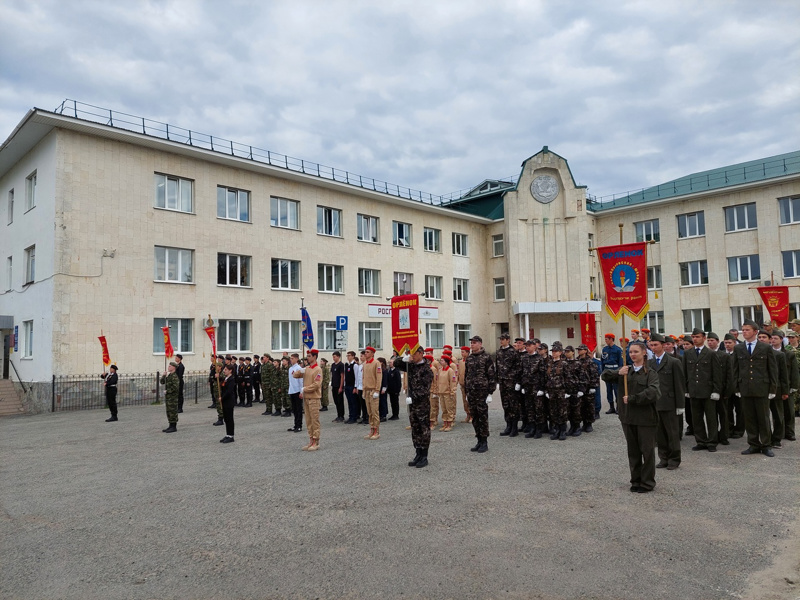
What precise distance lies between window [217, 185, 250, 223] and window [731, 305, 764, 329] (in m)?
27.4

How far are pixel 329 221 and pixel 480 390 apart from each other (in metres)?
21.8

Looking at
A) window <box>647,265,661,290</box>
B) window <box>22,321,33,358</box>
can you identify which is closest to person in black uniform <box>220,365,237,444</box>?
window <box>22,321,33,358</box>

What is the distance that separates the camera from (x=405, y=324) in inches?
534

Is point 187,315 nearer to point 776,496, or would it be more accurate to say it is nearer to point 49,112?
point 49,112

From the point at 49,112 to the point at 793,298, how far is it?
3602cm

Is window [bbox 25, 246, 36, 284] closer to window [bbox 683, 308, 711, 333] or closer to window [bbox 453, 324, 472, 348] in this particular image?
window [bbox 453, 324, 472, 348]

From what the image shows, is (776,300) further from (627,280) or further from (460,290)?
(460,290)

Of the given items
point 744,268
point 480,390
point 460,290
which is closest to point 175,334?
point 480,390

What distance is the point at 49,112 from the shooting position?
68.5 ft

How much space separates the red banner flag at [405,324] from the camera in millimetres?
12766

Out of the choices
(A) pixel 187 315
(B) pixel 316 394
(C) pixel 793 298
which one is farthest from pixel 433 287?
(B) pixel 316 394

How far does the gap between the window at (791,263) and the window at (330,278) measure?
24.3 m

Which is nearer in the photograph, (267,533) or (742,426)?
(267,533)

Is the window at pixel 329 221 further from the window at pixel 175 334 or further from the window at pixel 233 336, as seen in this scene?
the window at pixel 175 334
